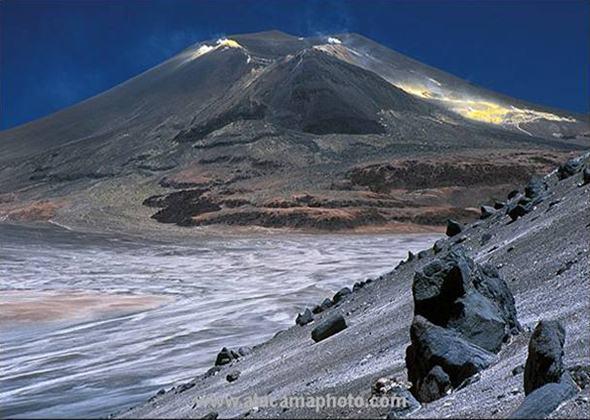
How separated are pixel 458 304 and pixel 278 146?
8989 centimetres

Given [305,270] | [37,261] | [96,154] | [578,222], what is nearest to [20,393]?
[578,222]

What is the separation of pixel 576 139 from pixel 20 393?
436ft

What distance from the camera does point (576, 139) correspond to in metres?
134

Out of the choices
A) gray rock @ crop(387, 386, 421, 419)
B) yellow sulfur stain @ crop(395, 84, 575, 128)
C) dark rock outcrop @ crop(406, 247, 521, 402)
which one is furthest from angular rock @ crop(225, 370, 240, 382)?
yellow sulfur stain @ crop(395, 84, 575, 128)

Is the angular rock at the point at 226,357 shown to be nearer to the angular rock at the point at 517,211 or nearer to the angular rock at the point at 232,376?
the angular rock at the point at 232,376

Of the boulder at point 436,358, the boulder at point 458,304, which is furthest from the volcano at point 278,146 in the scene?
the boulder at point 436,358

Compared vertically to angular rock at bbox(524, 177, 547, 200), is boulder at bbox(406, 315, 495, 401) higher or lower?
lower

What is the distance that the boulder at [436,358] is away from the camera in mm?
5270

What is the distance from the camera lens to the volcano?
68.2 meters

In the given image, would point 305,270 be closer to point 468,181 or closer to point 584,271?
point 584,271

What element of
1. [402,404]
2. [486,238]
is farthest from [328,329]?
[402,404]

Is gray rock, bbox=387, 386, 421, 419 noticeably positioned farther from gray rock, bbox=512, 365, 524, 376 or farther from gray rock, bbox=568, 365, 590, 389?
gray rock, bbox=568, 365, 590, 389

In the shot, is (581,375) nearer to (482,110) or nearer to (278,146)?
(278,146)

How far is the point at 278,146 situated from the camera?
9538 centimetres
